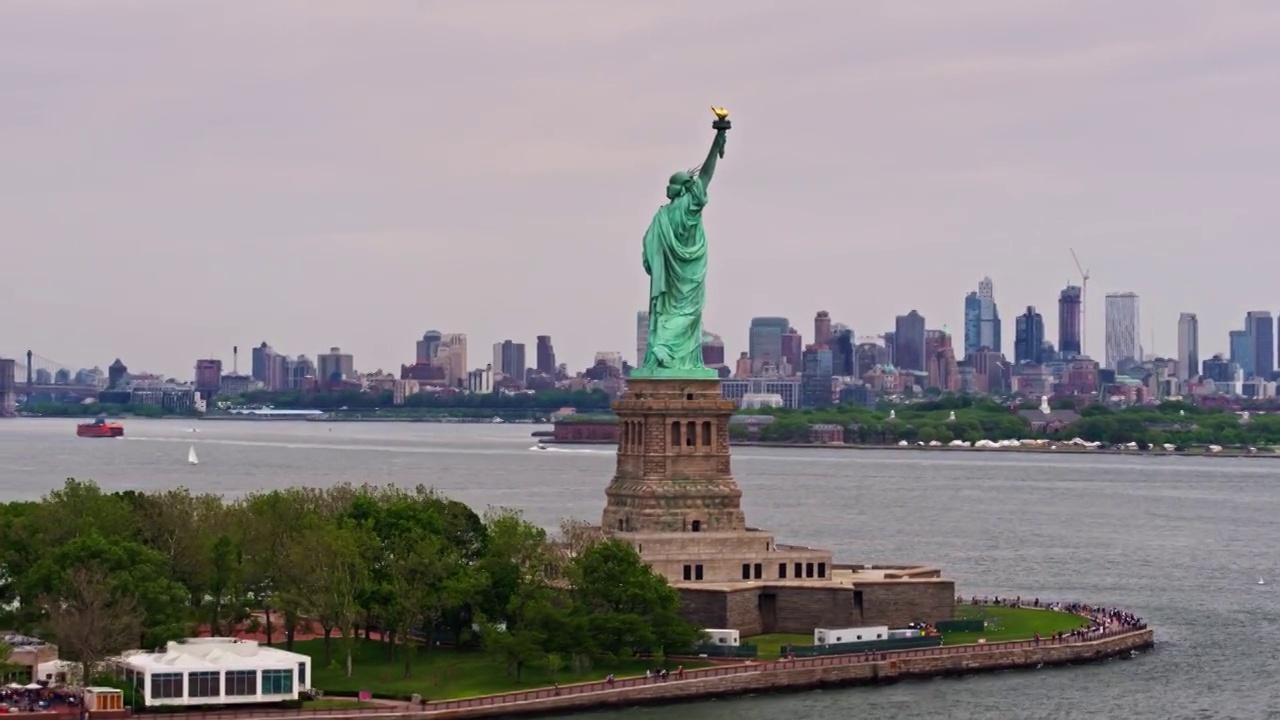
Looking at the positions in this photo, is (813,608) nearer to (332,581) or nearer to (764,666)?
(764,666)

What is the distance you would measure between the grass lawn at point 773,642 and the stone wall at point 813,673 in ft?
5.05

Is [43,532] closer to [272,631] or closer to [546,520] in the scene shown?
[272,631]

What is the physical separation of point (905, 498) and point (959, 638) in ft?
270

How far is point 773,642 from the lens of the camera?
72.4 meters

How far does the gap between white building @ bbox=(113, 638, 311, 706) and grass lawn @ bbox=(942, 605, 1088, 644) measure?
20205mm

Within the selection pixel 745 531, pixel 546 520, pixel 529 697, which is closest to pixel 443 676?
pixel 529 697

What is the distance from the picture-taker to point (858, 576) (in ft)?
254

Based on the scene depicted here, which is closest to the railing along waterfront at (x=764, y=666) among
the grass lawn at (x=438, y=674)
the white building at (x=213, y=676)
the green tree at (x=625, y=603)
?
the grass lawn at (x=438, y=674)

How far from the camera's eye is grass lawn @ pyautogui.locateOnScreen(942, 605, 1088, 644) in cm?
7444

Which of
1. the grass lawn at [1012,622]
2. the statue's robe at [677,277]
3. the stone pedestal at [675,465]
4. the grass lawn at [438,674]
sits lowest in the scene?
the grass lawn at [438,674]

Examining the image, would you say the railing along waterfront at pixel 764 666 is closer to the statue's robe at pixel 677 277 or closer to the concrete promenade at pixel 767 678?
the concrete promenade at pixel 767 678

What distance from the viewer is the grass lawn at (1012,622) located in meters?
74.4

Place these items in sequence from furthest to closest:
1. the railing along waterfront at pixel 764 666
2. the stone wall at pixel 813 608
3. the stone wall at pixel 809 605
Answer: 1. the stone wall at pixel 813 608
2. the stone wall at pixel 809 605
3. the railing along waterfront at pixel 764 666

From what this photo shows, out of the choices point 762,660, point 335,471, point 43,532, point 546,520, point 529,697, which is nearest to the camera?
point 529,697
